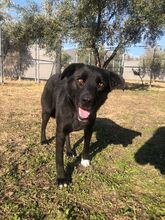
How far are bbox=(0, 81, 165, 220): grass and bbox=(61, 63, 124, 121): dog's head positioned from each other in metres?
0.95

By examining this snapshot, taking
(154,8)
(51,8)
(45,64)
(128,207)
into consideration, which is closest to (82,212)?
(128,207)

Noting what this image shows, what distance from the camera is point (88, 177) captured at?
151 inches

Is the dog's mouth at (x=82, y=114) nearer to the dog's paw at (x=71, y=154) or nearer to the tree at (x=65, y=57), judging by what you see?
the dog's paw at (x=71, y=154)

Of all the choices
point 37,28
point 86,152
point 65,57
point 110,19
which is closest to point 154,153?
point 86,152

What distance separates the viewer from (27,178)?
3.63 m

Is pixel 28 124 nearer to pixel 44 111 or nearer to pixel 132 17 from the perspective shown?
pixel 44 111

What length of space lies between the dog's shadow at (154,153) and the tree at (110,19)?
11.3 m

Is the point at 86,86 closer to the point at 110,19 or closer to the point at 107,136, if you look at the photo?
the point at 107,136

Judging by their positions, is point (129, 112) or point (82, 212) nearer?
point (82, 212)

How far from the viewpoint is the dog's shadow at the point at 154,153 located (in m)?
4.60

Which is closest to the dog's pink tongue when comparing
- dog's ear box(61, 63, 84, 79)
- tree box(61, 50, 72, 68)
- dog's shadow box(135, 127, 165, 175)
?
dog's ear box(61, 63, 84, 79)

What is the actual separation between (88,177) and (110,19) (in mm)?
15264

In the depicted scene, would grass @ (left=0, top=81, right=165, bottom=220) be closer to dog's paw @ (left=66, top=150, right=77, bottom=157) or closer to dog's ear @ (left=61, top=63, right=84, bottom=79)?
dog's paw @ (left=66, top=150, right=77, bottom=157)

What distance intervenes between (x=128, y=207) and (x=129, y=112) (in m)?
6.05
